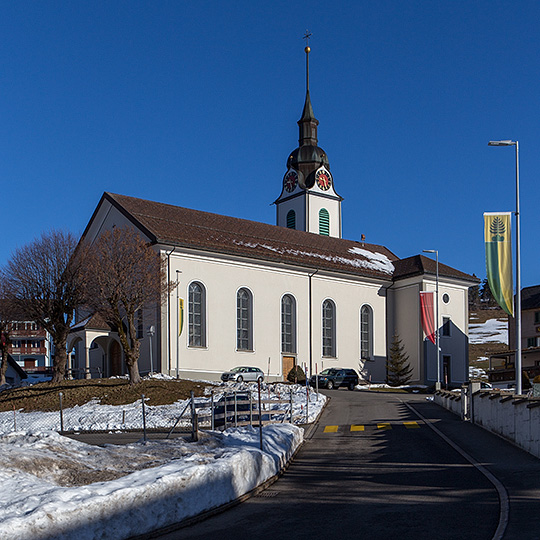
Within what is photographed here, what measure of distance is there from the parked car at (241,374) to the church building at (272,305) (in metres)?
1.91

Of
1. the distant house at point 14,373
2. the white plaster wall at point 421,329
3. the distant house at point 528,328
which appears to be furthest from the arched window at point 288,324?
the distant house at point 14,373

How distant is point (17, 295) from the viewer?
40.7 metres

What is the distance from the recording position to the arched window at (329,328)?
5269 cm

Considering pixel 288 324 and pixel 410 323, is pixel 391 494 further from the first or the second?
pixel 410 323

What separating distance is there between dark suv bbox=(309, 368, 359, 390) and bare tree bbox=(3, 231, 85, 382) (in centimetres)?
1577

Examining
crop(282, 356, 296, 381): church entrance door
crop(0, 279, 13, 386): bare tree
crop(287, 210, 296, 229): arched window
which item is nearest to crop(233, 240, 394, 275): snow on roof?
crop(282, 356, 296, 381): church entrance door

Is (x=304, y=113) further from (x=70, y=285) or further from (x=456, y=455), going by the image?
(x=456, y=455)

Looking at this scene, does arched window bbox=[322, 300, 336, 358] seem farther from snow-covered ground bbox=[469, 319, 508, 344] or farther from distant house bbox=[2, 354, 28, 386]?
snow-covered ground bbox=[469, 319, 508, 344]

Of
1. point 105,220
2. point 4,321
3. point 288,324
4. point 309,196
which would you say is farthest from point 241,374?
point 309,196

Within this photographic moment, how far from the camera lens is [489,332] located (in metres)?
145

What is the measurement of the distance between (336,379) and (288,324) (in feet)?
19.7

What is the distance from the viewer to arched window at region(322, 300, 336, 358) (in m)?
52.7

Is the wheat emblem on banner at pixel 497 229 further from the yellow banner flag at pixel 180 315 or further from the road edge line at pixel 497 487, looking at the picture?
the yellow banner flag at pixel 180 315

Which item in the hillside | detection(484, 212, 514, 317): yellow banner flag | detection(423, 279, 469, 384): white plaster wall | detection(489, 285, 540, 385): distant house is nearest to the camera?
detection(484, 212, 514, 317): yellow banner flag
